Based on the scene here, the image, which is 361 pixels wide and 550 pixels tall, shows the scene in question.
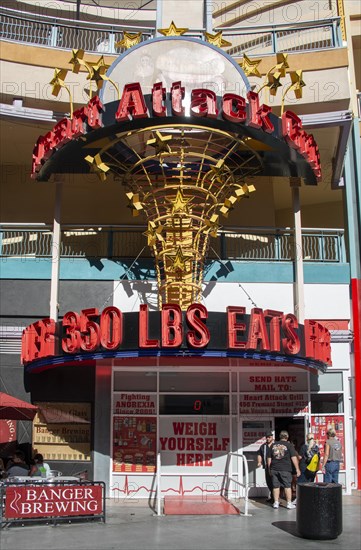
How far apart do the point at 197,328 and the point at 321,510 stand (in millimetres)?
4444

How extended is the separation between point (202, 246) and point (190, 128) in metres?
3.27

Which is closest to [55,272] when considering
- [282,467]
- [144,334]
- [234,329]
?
[144,334]

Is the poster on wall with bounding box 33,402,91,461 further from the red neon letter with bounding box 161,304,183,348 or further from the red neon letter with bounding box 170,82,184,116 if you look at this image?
the red neon letter with bounding box 170,82,184,116

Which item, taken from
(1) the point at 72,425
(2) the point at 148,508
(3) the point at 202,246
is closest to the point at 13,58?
(3) the point at 202,246

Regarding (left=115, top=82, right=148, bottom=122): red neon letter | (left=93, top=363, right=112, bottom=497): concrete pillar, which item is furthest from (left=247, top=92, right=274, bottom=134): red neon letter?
(left=93, top=363, right=112, bottom=497): concrete pillar

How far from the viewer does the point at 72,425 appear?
56.1ft

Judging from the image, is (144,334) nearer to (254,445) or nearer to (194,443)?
(194,443)

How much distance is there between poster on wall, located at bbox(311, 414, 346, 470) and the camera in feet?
57.7

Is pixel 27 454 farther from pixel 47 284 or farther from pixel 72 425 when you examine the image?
pixel 47 284

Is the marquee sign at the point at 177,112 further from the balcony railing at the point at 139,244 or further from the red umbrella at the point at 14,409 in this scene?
the red umbrella at the point at 14,409

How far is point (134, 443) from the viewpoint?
16844 millimetres

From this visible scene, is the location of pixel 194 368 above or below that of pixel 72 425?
above

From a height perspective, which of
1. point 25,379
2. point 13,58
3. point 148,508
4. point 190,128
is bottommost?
point 148,508

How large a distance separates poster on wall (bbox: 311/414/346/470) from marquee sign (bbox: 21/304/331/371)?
3064 millimetres
